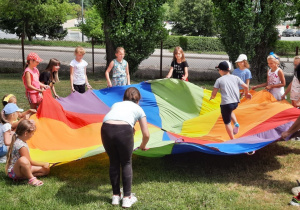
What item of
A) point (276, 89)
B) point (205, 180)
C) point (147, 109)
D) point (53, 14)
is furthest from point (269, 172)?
point (53, 14)

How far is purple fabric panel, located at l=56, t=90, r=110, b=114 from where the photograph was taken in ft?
19.9

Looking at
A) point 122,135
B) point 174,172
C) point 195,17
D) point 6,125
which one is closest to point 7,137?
point 6,125

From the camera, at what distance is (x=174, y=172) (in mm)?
4785

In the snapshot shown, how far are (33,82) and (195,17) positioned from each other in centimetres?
2773

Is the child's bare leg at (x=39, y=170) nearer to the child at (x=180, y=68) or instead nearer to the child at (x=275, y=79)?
the child at (x=180, y=68)

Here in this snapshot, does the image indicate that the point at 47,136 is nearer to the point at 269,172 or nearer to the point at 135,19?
the point at 269,172

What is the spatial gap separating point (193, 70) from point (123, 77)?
8798 mm

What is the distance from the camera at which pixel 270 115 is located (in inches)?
215

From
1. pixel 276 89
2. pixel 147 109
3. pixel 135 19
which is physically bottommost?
pixel 147 109

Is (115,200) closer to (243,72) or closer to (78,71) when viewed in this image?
(78,71)

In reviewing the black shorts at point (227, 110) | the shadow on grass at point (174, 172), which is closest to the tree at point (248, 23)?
the shadow on grass at point (174, 172)

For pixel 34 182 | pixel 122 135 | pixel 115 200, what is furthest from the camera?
pixel 34 182

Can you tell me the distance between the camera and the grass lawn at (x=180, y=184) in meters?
3.94

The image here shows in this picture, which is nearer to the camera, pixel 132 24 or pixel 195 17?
pixel 132 24
